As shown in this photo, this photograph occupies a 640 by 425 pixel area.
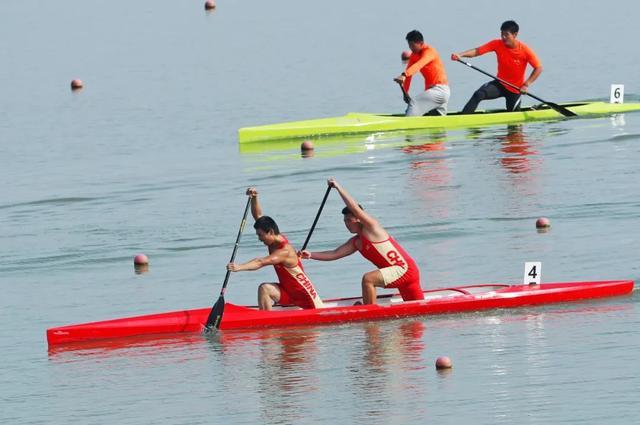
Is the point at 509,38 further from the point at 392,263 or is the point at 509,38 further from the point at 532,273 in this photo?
the point at 392,263

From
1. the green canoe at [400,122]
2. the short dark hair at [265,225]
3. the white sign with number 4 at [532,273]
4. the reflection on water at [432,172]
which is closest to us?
the short dark hair at [265,225]

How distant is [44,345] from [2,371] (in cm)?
89

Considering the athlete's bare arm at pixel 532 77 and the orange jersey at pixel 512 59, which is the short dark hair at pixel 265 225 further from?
the orange jersey at pixel 512 59

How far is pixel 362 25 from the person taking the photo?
150 feet

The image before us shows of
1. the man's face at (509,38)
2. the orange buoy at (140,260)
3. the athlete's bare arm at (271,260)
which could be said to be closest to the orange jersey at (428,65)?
the man's face at (509,38)

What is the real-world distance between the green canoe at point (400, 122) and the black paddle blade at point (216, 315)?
486 inches

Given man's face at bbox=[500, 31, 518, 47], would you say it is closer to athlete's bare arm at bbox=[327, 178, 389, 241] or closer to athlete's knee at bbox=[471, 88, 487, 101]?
athlete's knee at bbox=[471, 88, 487, 101]

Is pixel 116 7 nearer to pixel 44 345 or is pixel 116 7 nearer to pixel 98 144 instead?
pixel 98 144

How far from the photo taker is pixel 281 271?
1609cm

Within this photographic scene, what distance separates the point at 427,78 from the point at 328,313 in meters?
12.4

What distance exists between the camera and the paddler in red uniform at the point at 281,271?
15.9m

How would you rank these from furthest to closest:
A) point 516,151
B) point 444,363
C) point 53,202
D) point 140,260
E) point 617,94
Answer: point 617,94
point 516,151
point 53,202
point 140,260
point 444,363

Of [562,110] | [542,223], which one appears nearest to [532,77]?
[562,110]

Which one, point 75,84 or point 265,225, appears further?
point 75,84
